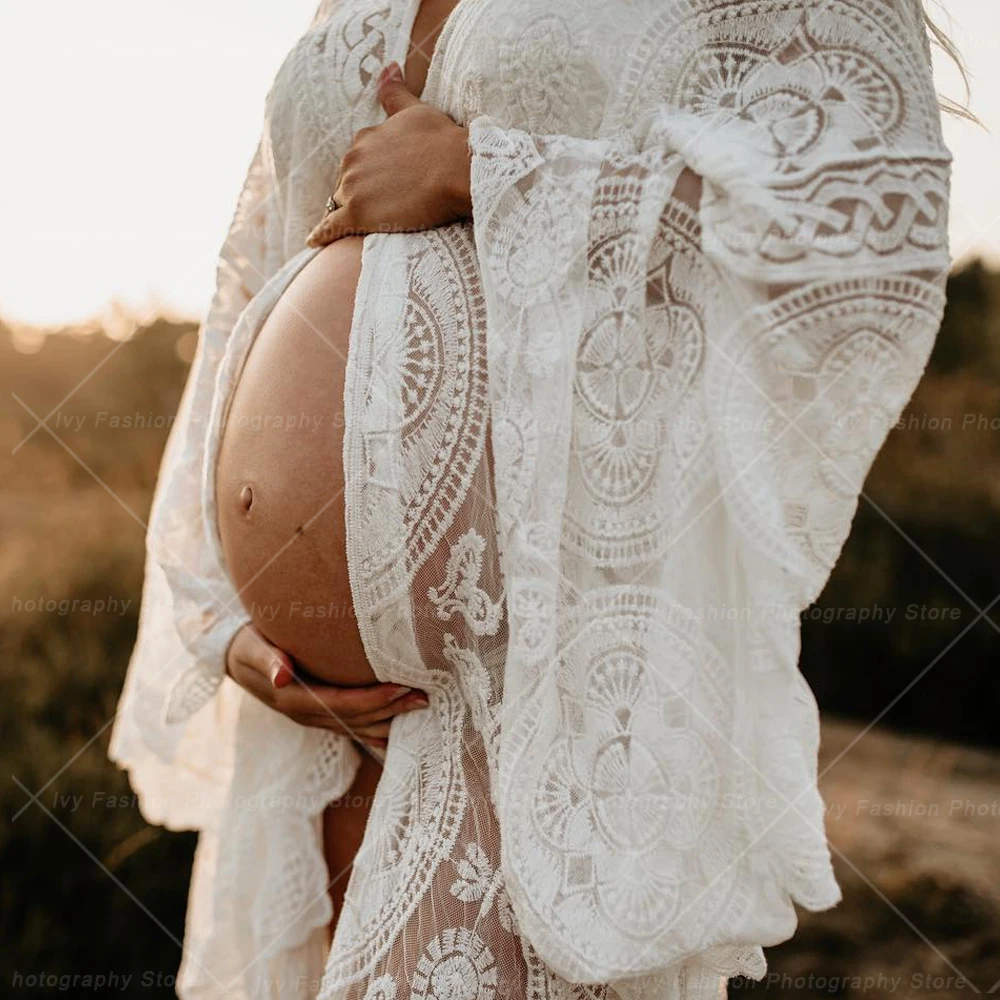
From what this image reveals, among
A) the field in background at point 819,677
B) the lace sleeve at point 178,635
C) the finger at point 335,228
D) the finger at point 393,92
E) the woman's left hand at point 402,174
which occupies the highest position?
the finger at point 393,92

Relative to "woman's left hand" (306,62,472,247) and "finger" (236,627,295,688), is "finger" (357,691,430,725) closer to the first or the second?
"finger" (236,627,295,688)

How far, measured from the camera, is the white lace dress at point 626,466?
0.94 meters

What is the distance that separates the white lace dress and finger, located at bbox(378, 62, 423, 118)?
0.16 m

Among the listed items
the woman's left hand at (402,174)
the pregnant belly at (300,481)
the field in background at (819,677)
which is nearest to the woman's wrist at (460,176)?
the woman's left hand at (402,174)

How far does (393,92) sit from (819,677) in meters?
2.71

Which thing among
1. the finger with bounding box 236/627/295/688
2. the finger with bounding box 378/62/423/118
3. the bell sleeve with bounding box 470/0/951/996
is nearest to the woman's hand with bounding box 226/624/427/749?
the finger with bounding box 236/627/295/688

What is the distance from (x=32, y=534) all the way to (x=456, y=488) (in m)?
2.51

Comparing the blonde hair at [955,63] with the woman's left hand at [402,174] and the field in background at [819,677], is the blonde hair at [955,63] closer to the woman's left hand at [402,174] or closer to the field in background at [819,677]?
the woman's left hand at [402,174]

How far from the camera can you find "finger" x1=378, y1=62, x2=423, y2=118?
1306mm

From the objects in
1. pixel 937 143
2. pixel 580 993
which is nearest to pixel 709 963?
pixel 580 993

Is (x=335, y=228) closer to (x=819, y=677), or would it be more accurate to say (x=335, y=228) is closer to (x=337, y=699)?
(x=337, y=699)

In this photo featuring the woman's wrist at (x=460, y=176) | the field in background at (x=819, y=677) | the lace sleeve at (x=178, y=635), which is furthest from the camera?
the field in background at (x=819, y=677)

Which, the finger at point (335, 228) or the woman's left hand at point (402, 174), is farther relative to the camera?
the finger at point (335, 228)

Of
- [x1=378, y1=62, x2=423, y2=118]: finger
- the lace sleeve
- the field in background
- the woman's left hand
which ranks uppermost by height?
[x1=378, y1=62, x2=423, y2=118]: finger
